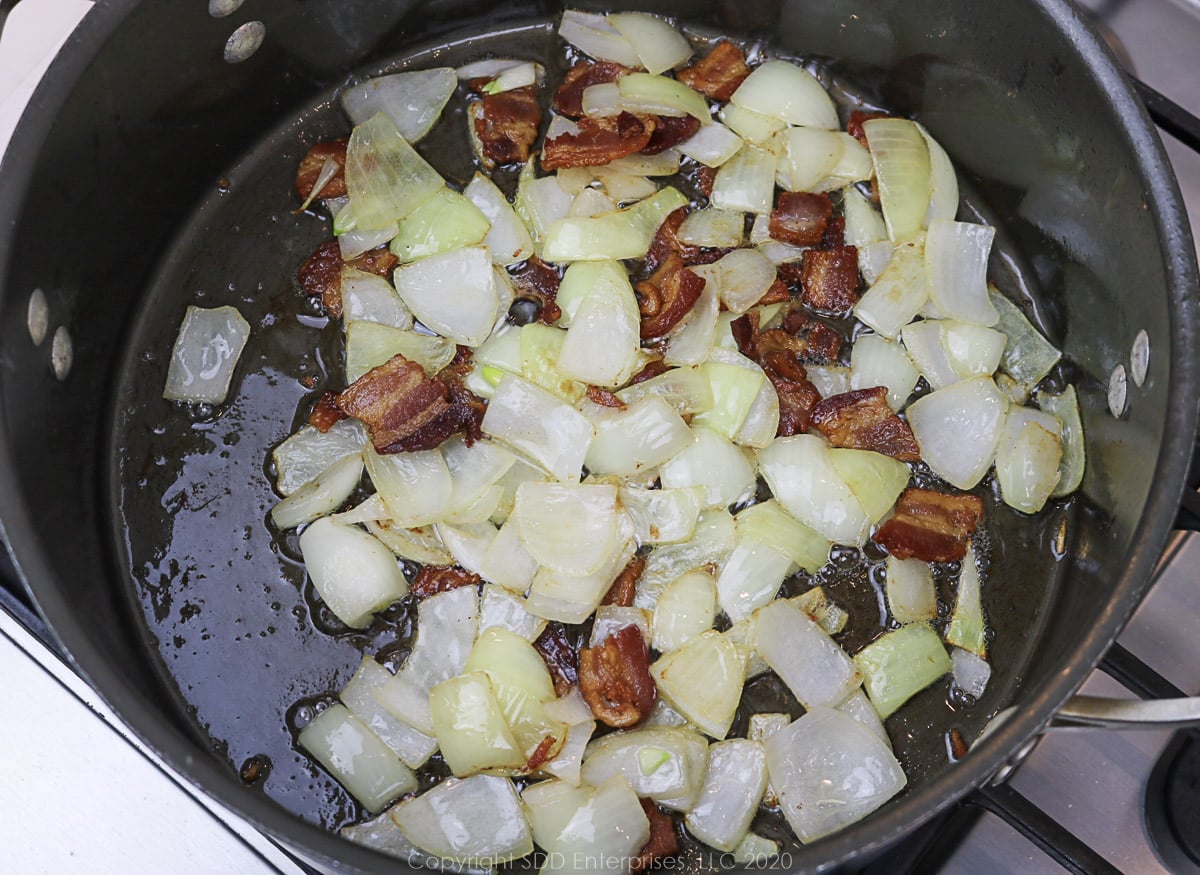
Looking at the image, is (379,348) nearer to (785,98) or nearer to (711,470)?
(711,470)

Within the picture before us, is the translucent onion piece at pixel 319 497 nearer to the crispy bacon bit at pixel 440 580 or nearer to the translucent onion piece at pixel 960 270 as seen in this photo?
the crispy bacon bit at pixel 440 580

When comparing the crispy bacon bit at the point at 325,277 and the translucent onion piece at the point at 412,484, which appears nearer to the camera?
the translucent onion piece at the point at 412,484

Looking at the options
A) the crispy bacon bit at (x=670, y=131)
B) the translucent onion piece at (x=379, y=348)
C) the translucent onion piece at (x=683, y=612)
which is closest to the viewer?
the translucent onion piece at (x=683, y=612)

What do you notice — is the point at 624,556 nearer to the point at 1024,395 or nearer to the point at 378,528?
the point at 378,528

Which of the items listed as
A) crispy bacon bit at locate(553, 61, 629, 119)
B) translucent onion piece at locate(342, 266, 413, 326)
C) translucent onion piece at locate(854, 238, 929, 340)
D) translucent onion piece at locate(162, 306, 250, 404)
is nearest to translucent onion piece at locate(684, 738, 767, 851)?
translucent onion piece at locate(854, 238, 929, 340)

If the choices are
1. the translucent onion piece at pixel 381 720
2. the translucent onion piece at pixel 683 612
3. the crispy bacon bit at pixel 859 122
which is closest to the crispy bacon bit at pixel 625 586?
the translucent onion piece at pixel 683 612

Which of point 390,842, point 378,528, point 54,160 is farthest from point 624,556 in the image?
point 54,160
